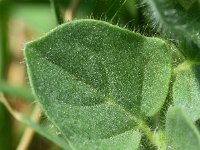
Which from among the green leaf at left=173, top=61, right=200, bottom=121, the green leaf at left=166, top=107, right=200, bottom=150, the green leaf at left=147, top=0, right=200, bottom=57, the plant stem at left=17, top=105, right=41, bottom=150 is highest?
the green leaf at left=147, top=0, right=200, bottom=57

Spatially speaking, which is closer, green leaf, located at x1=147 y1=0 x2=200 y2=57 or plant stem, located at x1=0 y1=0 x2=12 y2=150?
green leaf, located at x1=147 y1=0 x2=200 y2=57

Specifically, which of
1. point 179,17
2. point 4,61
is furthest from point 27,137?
point 179,17

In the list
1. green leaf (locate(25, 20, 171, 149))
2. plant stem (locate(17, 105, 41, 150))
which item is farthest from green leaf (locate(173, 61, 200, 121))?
plant stem (locate(17, 105, 41, 150))

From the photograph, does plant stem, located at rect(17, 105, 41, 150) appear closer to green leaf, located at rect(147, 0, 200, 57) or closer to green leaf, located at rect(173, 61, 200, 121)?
green leaf, located at rect(173, 61, 200, 121)

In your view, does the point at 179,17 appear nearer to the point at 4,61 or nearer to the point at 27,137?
the point at 27,137

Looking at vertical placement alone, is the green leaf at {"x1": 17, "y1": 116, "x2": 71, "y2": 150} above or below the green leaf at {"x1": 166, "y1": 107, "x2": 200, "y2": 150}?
below
